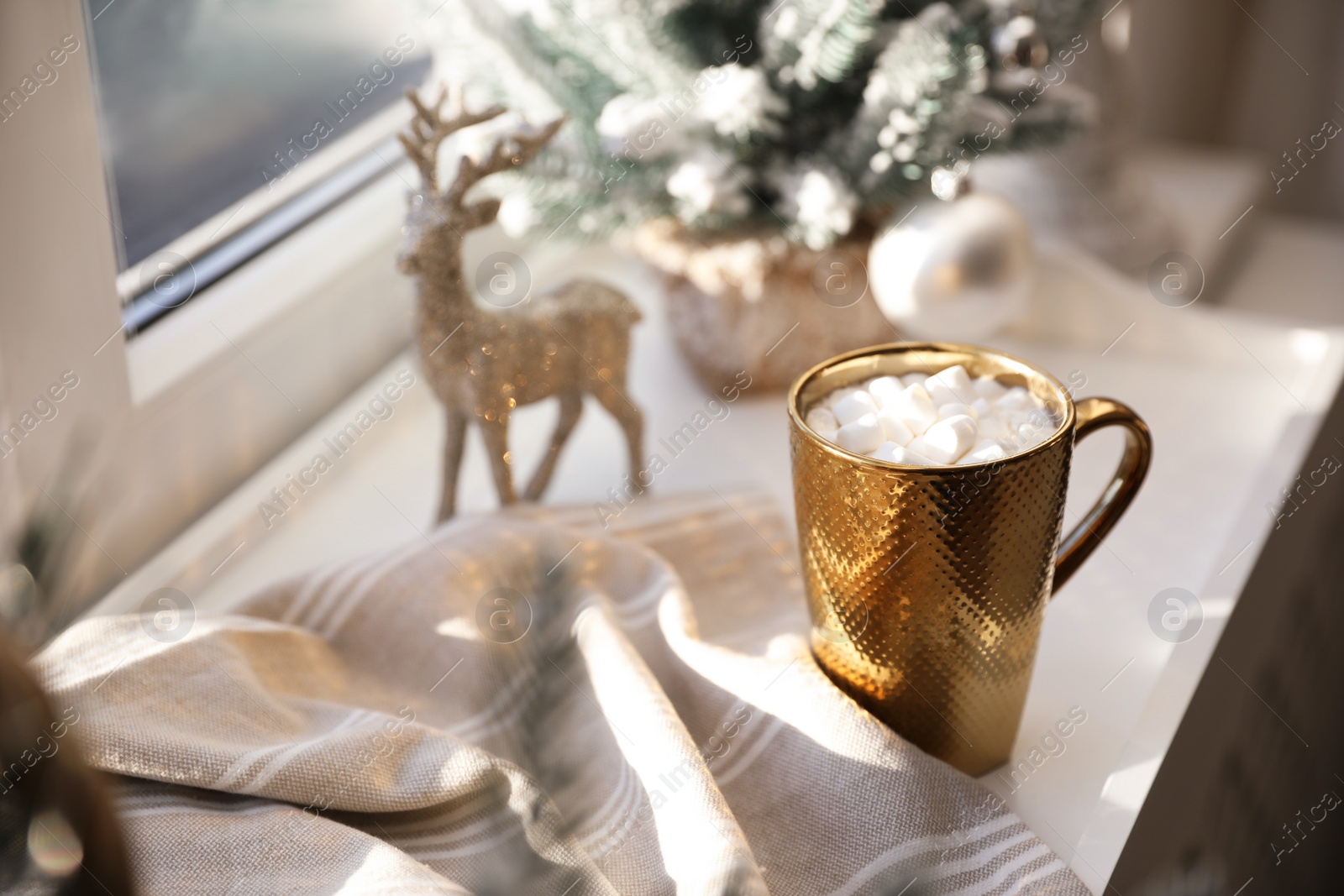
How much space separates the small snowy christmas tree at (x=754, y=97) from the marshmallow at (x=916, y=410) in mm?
285

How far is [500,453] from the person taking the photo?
2.46 ft

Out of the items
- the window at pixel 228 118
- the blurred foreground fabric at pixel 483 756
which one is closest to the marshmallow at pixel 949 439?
the blurred foreground fabric at pixel 483 756

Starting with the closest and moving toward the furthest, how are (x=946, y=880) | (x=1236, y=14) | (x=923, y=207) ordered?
(x=946, y=880), (x=923, y=207), (x=1236, y=14)

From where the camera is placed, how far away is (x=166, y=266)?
814 millimetres

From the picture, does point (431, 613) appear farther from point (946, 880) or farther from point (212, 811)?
point (946, 880)

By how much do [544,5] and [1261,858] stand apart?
Result: 2.87 ft

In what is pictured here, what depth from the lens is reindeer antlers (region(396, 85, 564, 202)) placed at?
2.21 feet

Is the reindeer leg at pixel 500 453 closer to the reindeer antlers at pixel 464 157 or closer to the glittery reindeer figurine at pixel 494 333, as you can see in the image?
the glittery reindeer figurine at pixel 494 333

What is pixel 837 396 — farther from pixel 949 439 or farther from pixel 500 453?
pixel 500 453

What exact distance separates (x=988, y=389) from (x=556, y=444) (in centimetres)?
35

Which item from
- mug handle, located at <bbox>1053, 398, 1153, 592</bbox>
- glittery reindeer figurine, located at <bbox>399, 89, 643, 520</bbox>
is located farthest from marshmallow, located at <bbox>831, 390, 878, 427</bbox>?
glittery reindeer figurine, located at <bbox>399, 89, 643, 520</bbox>

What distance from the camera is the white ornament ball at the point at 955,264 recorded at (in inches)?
31.2

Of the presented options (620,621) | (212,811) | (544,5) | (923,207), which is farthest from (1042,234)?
(212,811)

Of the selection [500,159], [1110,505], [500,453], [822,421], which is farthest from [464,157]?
[1110,505]
